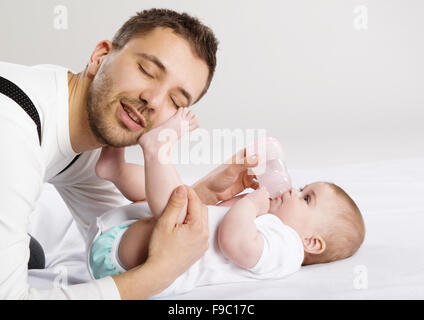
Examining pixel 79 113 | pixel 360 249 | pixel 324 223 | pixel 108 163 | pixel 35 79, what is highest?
pixel 35 79

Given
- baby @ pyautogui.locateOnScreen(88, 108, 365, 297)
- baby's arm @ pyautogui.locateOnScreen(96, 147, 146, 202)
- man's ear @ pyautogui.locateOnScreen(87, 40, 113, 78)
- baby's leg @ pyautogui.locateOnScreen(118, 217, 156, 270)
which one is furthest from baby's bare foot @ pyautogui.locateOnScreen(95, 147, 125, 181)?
baby's leg @ pyautogui.locateOnScreen(118, 217, 156, 270)

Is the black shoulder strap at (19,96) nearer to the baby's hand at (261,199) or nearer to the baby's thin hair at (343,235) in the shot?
the baby's hand at (261,199)

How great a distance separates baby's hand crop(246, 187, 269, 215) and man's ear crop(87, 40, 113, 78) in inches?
30.7

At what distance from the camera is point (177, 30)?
194cm

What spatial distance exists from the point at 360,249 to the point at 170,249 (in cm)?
85

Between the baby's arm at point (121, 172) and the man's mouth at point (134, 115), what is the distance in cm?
27

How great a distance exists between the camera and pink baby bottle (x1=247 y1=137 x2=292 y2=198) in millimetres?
2000

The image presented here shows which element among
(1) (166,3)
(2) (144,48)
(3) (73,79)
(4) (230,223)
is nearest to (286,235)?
(4) (230,223)

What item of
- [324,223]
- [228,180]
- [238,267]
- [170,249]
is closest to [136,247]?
[170,249]

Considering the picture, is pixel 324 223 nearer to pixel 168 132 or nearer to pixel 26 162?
pixel 168 132

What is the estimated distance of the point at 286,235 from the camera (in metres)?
1.80

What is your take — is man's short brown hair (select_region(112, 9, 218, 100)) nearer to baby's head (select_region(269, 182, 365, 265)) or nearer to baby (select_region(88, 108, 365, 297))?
baby (select_region(88, 108, 365, 297))
